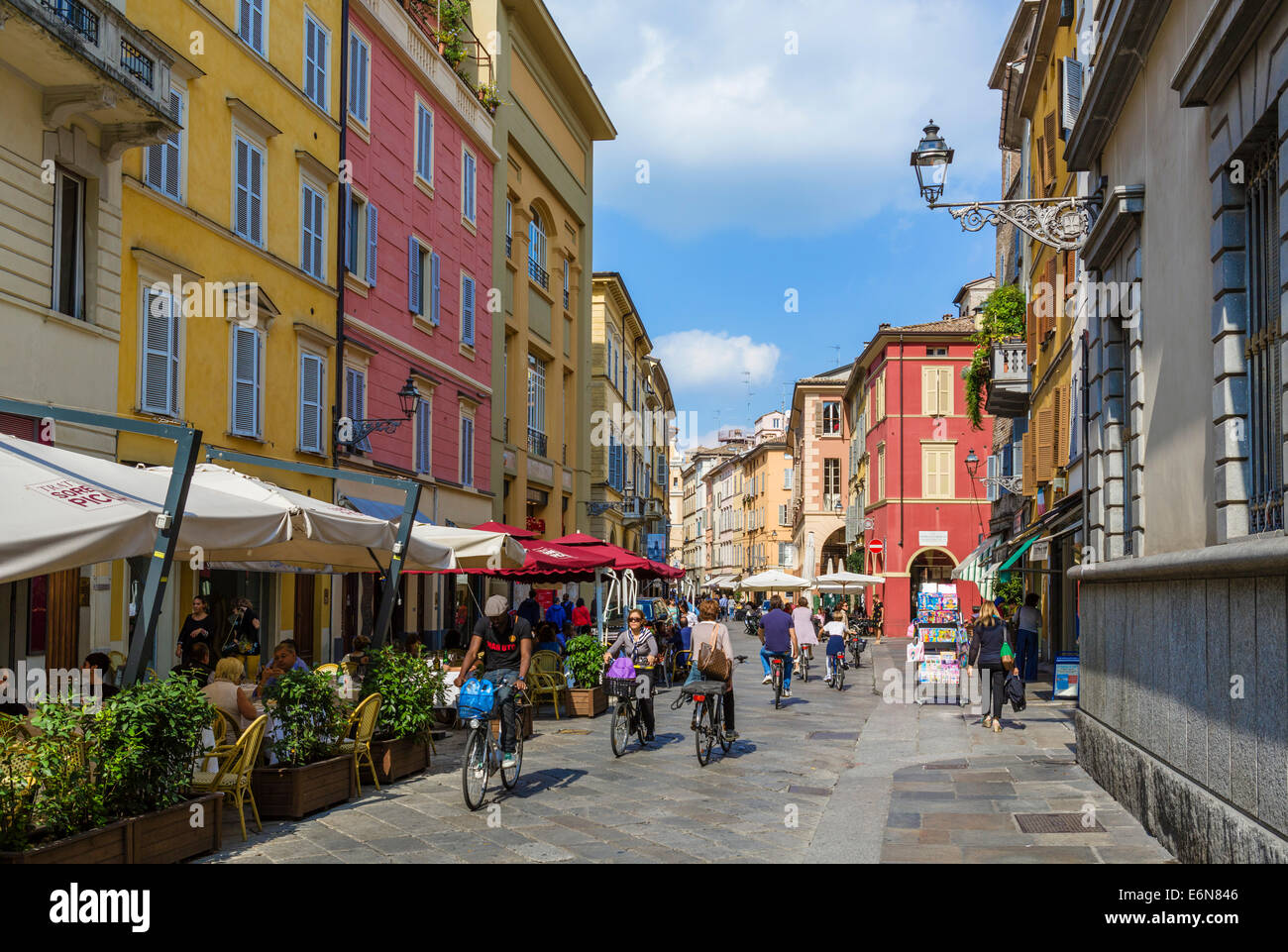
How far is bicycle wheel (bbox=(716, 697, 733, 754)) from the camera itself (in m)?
12.8

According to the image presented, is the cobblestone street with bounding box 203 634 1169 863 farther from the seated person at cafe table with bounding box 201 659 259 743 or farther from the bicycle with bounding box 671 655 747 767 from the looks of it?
the seated person at cafe table with bounding box 201 659 259 743

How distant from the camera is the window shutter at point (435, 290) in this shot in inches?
1009

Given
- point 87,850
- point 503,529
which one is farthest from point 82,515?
point 503,529

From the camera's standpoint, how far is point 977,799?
10.2 metres

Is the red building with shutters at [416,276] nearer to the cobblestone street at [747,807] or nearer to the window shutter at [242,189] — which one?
the window shutter at [242,189]

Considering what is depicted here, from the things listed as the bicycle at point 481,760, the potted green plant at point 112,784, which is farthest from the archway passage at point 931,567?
the potted green plant at point 112,784

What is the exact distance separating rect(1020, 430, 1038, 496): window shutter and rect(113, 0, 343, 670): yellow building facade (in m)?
14.7

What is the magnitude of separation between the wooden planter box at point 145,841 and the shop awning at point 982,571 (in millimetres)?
20223

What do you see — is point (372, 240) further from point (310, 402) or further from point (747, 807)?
point (747, 807)

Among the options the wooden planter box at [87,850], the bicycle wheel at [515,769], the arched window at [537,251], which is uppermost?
the arched window at [537,251]

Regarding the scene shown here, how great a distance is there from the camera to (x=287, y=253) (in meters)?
19.2

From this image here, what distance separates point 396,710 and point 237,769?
2.62m

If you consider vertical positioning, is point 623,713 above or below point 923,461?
below
